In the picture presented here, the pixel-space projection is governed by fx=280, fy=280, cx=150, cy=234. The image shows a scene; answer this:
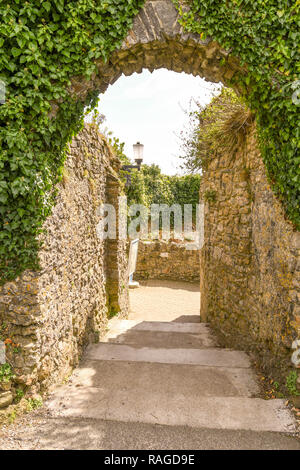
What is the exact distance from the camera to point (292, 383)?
2.69m

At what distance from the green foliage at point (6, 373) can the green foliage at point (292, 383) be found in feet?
8.57

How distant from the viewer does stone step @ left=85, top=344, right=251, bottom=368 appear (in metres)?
3.75

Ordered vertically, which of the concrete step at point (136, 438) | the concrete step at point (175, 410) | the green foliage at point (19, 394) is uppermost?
the green foliage at point (19, 394)

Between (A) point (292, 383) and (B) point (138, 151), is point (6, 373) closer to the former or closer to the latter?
(A) point (292, 383)

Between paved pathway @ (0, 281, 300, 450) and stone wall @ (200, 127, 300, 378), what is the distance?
1.85ft

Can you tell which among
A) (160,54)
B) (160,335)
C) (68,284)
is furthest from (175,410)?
(160,54)

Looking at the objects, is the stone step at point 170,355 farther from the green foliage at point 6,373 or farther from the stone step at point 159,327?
the green foliage at point 6,373

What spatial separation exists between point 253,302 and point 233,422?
173 centimetres

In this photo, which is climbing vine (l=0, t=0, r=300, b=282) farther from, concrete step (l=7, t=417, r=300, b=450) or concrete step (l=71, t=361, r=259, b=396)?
concrete step (l=71, t=361, r=259, b=396)

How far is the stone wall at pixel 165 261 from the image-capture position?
39.3 ft

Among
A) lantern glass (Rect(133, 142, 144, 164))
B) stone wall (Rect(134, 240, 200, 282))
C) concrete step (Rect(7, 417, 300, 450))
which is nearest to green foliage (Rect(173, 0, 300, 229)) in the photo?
concrete step (Rect(7, 417, 300, 450))

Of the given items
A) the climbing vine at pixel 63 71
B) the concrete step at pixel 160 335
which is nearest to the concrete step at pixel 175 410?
the climbing vine at pixel 63 71
